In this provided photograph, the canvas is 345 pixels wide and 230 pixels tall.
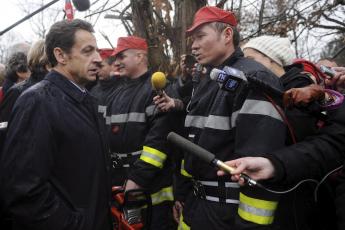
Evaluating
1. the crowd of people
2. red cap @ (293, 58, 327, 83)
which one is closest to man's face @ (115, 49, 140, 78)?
the crowd of people

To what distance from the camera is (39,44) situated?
3430 millimetres

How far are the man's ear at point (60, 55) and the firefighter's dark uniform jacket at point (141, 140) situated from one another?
54.4 inches

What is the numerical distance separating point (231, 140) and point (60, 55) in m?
1.30

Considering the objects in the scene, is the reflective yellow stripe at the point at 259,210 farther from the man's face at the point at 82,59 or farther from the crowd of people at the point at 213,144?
the man's face at the point at 82,59

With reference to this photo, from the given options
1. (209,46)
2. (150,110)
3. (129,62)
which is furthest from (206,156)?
(129,62)

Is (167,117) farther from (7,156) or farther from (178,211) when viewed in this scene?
(7,156)

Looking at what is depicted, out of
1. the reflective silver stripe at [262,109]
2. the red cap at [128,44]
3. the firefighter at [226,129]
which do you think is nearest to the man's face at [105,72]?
the red cap at [128,44]

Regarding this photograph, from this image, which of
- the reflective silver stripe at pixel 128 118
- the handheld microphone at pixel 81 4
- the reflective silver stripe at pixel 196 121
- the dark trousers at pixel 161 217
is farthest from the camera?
the handheld microphone at pixel 81 4

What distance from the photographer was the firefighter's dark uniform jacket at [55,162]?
2088mm

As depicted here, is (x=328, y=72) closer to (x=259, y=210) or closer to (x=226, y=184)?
(x=226, y=184)

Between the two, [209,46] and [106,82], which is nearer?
[209,46]

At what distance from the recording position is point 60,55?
2.59m

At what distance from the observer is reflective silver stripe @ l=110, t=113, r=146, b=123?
4.01 meters

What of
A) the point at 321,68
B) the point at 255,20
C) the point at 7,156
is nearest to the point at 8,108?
the point at 7,156
